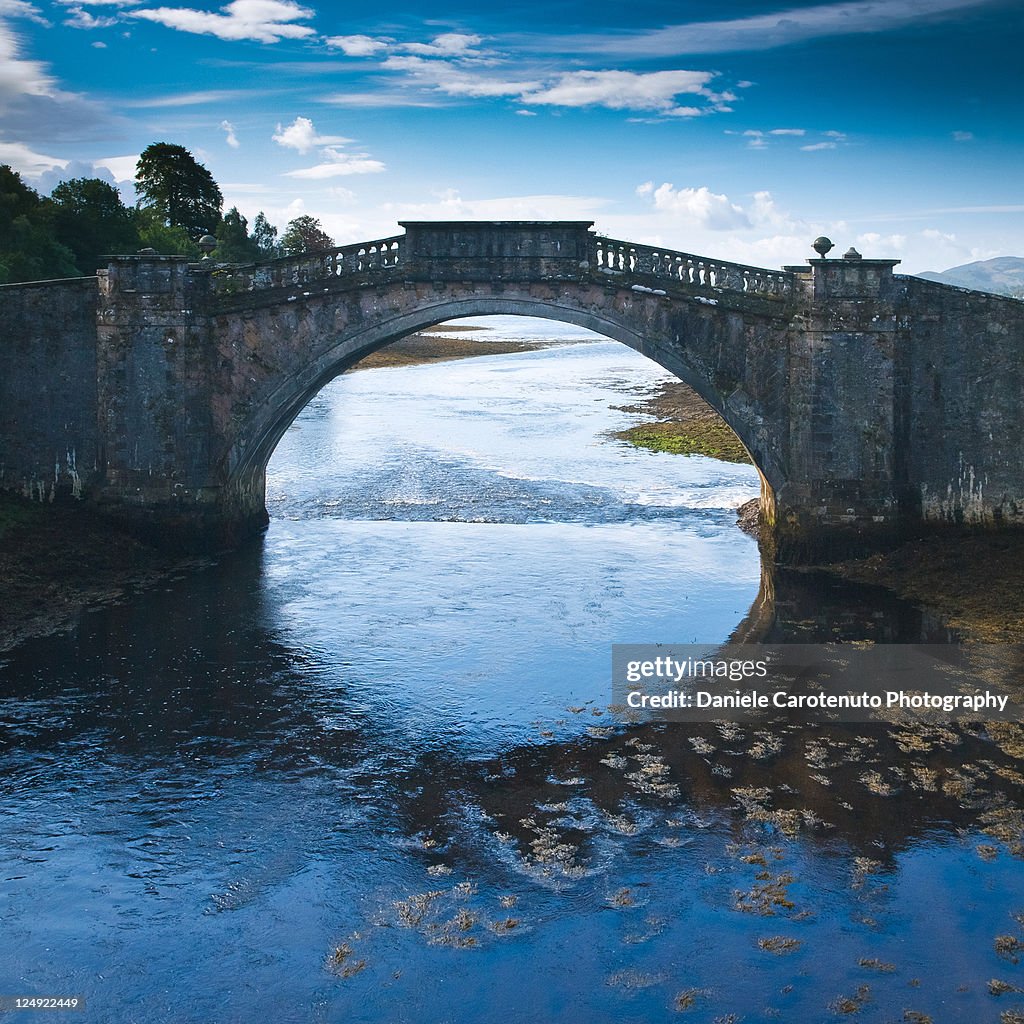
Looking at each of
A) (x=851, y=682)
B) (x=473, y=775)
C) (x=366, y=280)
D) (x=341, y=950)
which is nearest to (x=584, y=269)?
(x=366, y=280)

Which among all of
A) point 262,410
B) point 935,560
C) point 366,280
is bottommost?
point 935,560

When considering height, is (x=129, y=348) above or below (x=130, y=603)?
above

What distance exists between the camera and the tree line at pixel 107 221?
50750 mm

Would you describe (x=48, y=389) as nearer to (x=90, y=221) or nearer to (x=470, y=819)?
(x=470, y=819)

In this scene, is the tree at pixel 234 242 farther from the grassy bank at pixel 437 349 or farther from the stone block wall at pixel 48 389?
the stone block wall at pixel 48 389

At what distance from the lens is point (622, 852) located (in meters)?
14.9

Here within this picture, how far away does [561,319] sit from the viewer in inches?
1144

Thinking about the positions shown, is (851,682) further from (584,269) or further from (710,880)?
(584,269)

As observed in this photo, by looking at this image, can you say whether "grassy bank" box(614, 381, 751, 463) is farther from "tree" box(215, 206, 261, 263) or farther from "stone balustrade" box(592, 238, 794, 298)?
"tree" box(215, 206, 261, 263)

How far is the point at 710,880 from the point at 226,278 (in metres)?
20.1

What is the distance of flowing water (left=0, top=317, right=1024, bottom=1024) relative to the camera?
12305 millimetres

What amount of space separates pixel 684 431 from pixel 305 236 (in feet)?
235

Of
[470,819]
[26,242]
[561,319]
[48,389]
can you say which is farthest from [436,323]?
[26,242]

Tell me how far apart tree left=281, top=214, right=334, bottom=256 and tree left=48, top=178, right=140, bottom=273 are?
1864 inches
